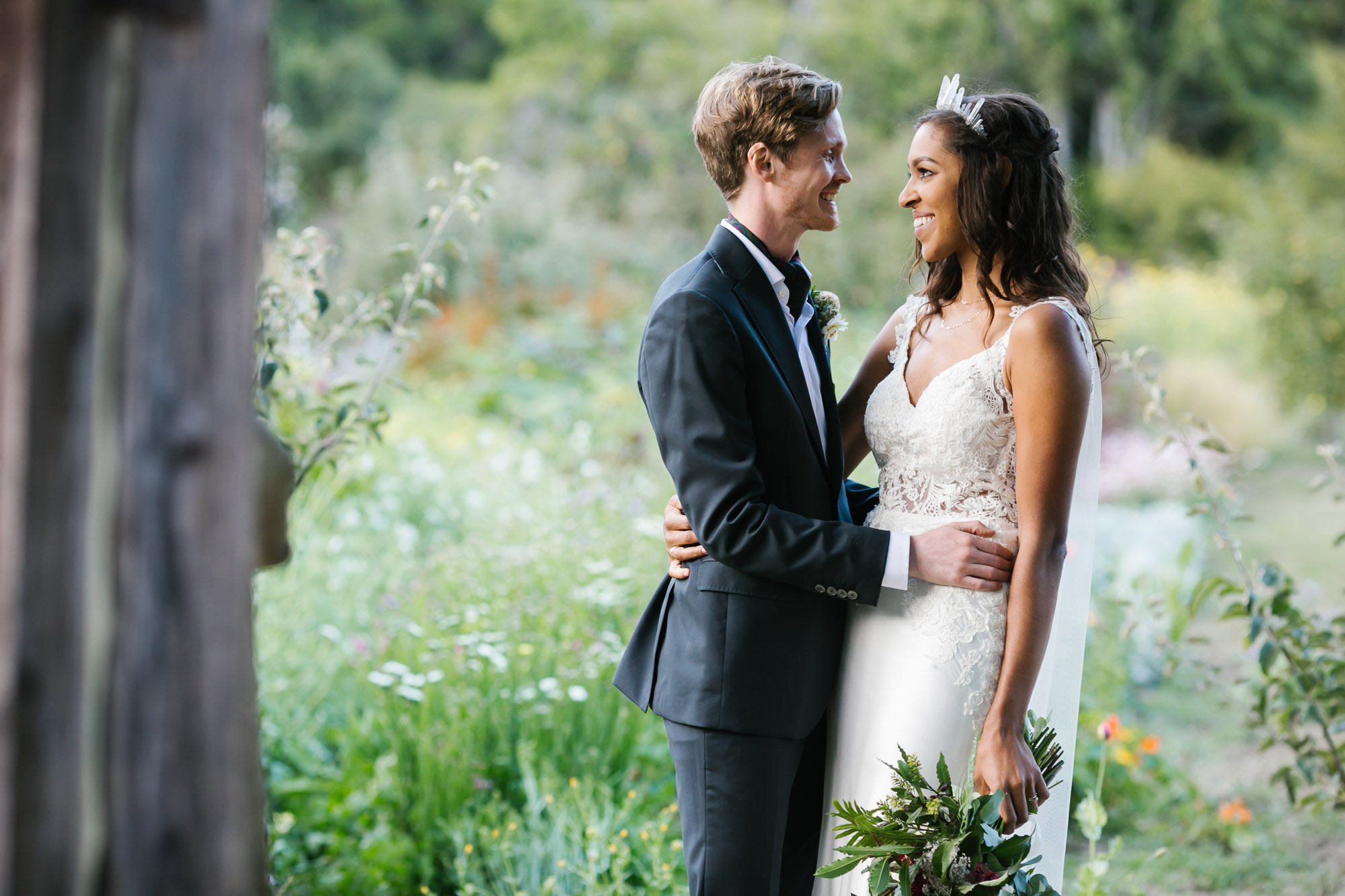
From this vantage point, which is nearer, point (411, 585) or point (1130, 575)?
point (411, 585)

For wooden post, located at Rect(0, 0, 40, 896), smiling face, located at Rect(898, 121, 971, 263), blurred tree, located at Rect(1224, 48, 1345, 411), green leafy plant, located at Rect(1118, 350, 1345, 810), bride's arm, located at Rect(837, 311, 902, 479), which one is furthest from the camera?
blurred tree, located at Rect(1224, 48, 1345, 411)

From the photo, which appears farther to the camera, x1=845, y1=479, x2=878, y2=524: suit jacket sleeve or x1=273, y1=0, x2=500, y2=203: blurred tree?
x1=273, y1=0, x2=500, y2=203: blurred tree

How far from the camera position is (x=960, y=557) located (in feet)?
6.76

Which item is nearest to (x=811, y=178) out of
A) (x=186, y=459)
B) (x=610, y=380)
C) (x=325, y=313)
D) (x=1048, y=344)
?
(x=1048, y=344)

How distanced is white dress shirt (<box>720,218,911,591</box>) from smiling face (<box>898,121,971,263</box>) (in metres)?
0.29

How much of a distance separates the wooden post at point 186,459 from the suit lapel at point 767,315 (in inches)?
46.9

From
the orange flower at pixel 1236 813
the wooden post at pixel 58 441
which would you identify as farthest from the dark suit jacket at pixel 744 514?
the orange flower at pixel 1236 813

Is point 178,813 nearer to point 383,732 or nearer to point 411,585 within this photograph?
point 383,732

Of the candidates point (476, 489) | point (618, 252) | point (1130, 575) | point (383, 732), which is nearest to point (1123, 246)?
point (618, 252)

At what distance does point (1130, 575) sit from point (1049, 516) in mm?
3828

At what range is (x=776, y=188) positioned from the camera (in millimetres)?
2221

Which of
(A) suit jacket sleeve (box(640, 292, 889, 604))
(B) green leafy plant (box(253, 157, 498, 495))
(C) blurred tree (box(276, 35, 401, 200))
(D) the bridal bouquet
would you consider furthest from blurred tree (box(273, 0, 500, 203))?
(D) the bridal bouquet

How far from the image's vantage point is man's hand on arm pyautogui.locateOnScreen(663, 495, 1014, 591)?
2066mm

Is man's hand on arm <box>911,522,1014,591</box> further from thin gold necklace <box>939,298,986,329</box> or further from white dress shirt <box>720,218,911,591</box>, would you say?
thin gold necklace <box>939,298,986,329</box>
